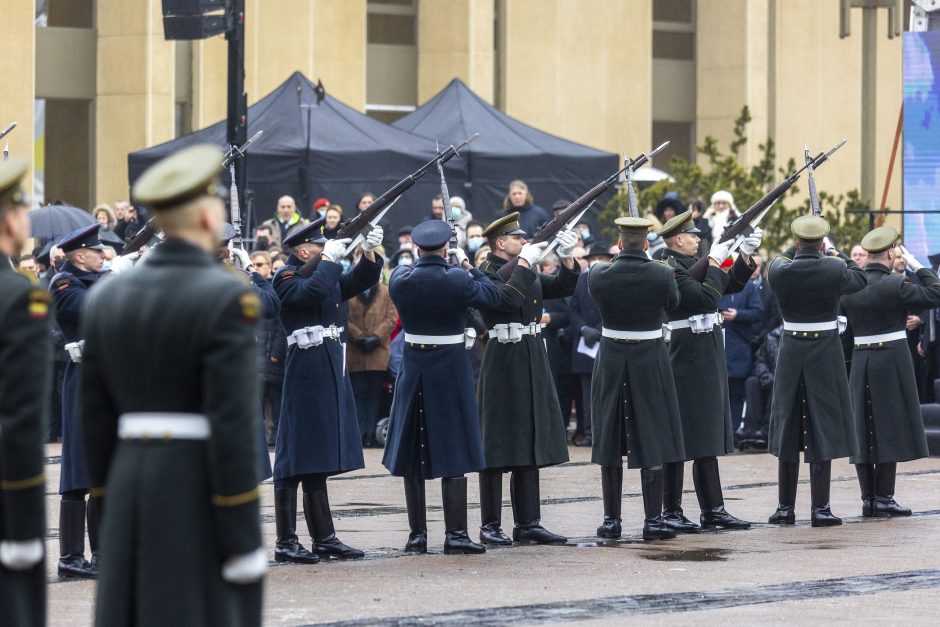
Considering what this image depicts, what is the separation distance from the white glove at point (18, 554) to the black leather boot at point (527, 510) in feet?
17.5

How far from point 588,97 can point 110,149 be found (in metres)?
7.73

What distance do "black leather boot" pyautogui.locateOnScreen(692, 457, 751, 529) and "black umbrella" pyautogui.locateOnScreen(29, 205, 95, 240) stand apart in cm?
731

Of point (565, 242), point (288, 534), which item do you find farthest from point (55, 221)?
point (288, 534)

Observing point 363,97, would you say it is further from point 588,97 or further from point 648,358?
point 648,358

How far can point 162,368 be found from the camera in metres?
5.23

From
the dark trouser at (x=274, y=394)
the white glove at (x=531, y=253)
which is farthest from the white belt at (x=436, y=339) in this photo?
the dark trouser at (x=274, y=394)

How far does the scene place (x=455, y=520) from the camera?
10.3 metres

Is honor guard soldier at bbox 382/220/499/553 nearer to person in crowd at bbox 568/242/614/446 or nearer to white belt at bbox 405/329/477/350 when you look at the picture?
white belt at bbox 405/329/477/350

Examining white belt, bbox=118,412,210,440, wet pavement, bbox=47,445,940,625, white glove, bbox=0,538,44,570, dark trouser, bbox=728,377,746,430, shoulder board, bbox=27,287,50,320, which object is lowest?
wet pavement, bbox=47,445,940,625

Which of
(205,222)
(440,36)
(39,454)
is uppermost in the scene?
(440,36)

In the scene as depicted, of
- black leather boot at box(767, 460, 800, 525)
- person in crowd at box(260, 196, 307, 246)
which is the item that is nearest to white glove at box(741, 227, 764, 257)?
black leather boot at box(767, 460, 800, 525)

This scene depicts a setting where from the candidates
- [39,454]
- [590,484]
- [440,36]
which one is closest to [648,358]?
[590,484]

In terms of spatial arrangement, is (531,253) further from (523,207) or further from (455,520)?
(523,207)

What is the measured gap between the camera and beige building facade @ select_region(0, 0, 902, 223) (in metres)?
25.1
